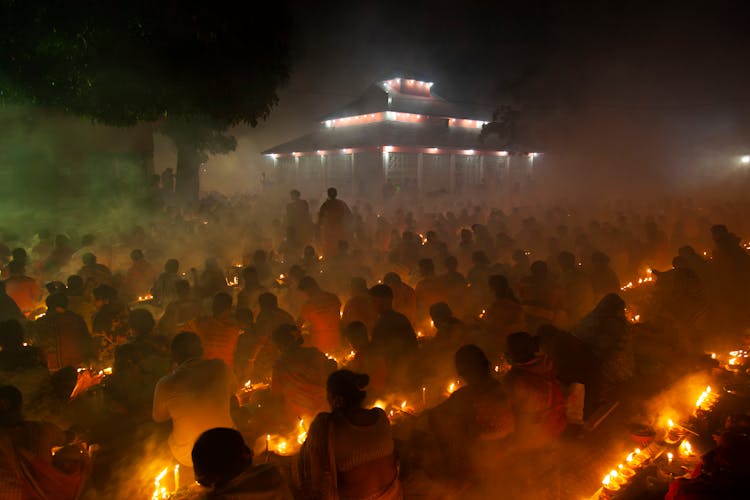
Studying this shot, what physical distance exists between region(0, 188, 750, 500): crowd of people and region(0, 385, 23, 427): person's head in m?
0.01

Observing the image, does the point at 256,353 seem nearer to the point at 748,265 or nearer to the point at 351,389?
the point at 351,389

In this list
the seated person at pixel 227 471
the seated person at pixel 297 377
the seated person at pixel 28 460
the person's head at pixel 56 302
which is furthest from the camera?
the person's head at pixel 56 302

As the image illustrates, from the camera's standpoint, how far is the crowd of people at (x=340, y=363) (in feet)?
9.79

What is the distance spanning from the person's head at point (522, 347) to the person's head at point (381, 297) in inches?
95.6

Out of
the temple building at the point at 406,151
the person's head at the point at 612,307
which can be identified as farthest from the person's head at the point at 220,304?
the temple building at the point at 406,151

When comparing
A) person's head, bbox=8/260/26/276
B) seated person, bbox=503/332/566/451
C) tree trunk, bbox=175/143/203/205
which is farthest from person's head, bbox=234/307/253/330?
tree trunk, bbox=175/143/203/205

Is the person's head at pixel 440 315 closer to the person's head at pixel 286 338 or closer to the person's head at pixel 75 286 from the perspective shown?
the person's head at pixel 286 338

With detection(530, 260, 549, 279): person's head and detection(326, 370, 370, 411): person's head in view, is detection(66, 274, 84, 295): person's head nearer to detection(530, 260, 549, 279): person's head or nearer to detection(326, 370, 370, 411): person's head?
detection(326, 370, 370, 411): person's head

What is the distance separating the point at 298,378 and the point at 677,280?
5419mm

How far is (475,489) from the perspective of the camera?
367cm

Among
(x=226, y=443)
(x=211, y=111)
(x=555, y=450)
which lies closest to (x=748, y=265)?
(x=555, y=450)

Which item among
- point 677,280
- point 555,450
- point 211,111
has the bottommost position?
point 555,450

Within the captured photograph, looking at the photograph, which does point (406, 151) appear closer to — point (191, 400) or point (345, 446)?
point (191, 400)

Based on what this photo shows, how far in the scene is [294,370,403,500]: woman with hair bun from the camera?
277 centimetres
